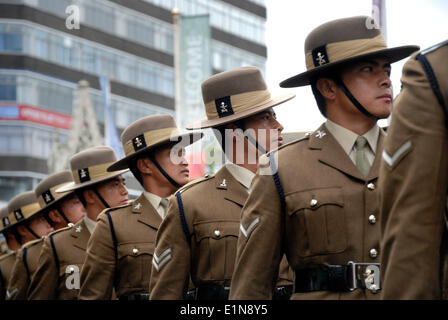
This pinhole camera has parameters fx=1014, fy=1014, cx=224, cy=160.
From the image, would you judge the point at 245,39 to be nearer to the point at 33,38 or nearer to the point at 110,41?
the point at 110,41

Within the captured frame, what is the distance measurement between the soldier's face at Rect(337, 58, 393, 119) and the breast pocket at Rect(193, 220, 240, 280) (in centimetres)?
193

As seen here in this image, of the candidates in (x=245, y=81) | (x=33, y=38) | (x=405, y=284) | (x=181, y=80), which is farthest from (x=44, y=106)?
(x=405, y=284)

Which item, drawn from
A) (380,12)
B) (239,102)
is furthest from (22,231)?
(239,102)

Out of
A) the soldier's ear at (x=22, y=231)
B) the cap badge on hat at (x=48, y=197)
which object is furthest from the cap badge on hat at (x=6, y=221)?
the cap badge on hat at (x=48, y=197)

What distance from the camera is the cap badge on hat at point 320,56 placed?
5.47 metres

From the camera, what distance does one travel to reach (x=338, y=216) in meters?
5.04

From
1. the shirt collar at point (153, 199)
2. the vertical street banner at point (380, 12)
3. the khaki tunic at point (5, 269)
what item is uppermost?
the vertical street banner at point (380, 12)

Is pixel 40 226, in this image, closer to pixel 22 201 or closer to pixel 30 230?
pixel 30 230

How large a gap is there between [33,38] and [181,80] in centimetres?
1738

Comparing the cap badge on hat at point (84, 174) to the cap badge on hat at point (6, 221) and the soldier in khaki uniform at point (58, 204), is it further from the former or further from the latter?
the cap badge on hat at point (6, 221)

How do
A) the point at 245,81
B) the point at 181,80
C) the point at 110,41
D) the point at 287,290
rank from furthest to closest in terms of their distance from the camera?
1. the point at 110,41
2. the point at 181,80
3. the point at 245,81
4. the point at 287,290

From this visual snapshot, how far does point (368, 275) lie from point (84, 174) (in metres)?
6.60

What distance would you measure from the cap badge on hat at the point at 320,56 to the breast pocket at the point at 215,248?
6.16ft

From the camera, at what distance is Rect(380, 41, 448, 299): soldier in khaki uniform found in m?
3.29
